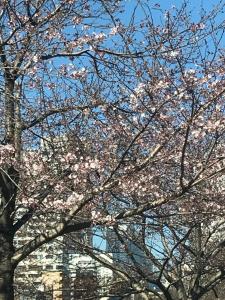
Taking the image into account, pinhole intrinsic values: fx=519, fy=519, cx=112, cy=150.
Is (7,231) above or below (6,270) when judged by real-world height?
above

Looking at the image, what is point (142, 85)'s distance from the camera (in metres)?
5.64

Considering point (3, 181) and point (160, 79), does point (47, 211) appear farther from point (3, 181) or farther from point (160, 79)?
point (160, 79)

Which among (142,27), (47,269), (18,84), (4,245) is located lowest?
(4,245)

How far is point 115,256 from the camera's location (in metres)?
10.4

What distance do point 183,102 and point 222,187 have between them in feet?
9.36

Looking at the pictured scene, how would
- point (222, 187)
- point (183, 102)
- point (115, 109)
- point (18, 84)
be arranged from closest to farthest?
point (183, 102)
point (115, 109)
point (18, 84)
point (222, 187)

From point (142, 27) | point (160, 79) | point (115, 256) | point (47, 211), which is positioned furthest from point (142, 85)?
point (115, 256)

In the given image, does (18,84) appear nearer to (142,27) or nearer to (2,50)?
(2,50)

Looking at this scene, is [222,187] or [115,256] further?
[115,256]

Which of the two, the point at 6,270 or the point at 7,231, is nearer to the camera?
the point at 6,270

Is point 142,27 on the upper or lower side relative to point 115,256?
upper

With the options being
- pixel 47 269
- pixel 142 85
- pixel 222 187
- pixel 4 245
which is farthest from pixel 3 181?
pixel 47 269

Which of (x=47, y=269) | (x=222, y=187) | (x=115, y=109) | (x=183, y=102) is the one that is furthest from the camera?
(x=47, y=269)

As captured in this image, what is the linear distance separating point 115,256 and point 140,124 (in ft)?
17.0
